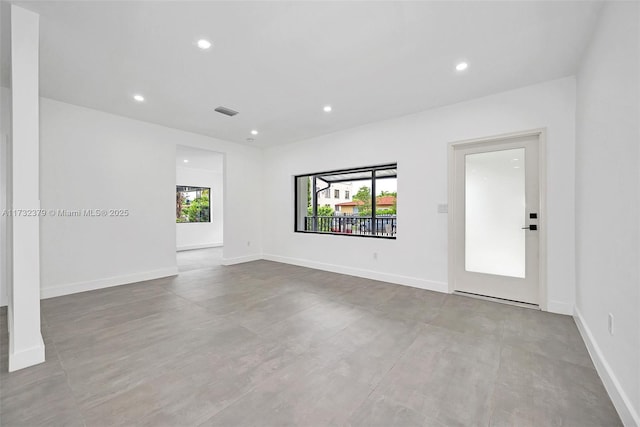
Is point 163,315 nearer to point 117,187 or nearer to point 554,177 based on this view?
point 117,187

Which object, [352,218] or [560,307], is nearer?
[560,307]

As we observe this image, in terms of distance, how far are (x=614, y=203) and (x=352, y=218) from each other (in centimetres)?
391

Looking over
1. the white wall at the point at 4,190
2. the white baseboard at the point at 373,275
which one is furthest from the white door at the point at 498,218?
the white wall at the point at 4,190

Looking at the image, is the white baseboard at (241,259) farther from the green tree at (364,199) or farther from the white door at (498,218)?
the white door at (498,218)

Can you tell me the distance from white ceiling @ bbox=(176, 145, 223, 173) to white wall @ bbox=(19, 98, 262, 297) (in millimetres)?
1015

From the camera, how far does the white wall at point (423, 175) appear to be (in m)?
2.97

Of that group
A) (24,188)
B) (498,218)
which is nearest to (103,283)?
(24,188)

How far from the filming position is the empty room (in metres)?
1.63

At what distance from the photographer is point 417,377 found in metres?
1.84

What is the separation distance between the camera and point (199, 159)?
282 inches

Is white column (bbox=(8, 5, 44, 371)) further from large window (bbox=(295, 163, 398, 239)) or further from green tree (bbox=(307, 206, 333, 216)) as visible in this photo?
green tree (bbox=(307, 206, 333, 216))

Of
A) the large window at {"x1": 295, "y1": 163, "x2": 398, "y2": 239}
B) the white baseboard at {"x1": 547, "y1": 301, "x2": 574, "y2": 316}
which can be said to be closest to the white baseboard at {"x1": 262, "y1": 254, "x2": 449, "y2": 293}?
the large window at {"x1": 295, "y1": 163, "x2": 398, "y2": 239}

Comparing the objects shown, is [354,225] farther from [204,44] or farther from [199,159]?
[199,159]

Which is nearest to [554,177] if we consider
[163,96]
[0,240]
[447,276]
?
[447,276]
